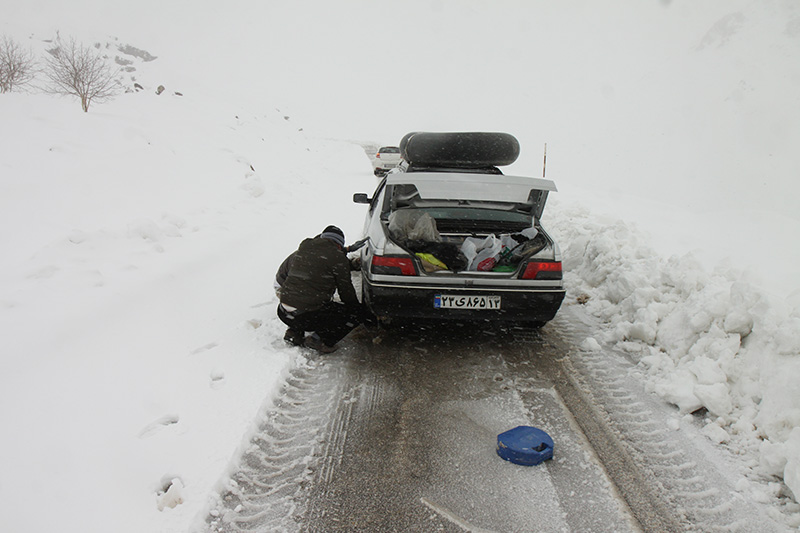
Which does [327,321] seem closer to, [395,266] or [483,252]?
[395,266]

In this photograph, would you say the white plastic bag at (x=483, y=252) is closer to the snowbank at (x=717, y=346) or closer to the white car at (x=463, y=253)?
the white car at (x=463, y=253)

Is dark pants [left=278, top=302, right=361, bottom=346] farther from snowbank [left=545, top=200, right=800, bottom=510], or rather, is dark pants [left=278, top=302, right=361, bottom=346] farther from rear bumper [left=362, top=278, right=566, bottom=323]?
snowbank [left=545, top=200, right=800, bottom=510]

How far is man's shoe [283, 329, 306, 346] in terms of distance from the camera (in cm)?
443

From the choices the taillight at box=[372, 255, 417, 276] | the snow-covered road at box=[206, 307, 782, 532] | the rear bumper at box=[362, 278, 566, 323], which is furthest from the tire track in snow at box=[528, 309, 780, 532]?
the taillight at box=[372, 255, 417, 276]

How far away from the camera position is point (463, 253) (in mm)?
4660

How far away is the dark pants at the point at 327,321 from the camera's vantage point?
440cm

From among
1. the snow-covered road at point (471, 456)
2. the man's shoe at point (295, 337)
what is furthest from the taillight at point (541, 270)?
the man's shoe at point (295, 337)

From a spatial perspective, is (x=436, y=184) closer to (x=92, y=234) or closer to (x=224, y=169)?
(x=92, y=234)

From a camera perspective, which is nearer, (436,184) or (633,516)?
(633,516)

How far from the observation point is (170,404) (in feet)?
11.2

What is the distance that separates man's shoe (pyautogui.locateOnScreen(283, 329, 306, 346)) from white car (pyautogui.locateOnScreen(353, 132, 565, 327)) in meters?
0.66

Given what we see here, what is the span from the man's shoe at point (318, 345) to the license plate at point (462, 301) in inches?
40.3

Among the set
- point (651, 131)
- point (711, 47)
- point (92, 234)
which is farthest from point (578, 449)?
point (711, 47)

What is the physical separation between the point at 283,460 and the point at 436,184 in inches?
103
